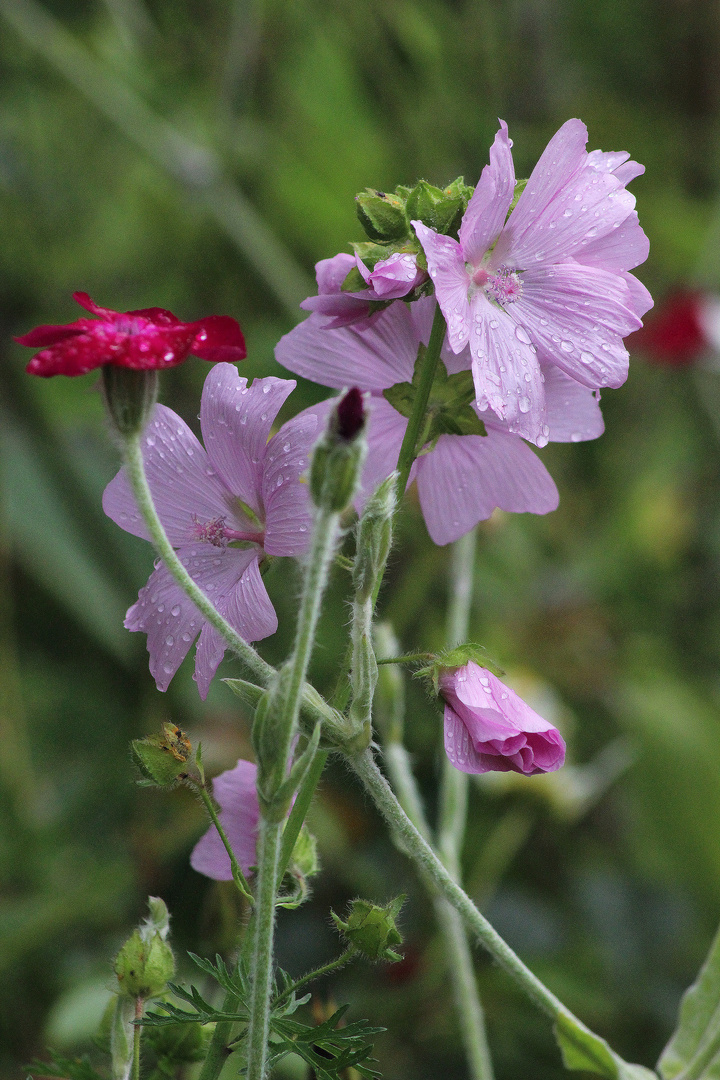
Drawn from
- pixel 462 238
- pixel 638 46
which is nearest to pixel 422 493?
pixel 462 238

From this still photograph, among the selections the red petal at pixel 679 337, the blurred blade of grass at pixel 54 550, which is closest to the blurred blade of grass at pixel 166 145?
the blurred blade of grass at pixel 54 550

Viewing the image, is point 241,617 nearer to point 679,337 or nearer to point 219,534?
point 219,534

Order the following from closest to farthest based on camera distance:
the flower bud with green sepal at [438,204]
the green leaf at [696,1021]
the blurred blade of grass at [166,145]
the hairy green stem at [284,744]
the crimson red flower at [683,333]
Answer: the hairy green stem at [284,744], the flower bud with green sepal at [438,204], the green leaf at [696,1021], the blurred blade of grass at [166,145], the crimson red flower at [683,333]

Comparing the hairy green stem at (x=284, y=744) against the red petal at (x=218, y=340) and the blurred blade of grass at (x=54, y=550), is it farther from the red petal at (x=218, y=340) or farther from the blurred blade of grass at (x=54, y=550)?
the blurred blade of grass at (x=54, y=550)

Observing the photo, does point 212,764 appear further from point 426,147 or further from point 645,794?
point 426,147

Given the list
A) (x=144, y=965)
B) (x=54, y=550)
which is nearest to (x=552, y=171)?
(x=144, y=965)

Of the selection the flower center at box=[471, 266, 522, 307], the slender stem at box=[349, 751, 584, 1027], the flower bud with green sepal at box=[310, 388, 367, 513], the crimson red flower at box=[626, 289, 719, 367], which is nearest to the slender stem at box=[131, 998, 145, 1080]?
the slender stem at box=[349, 751, 584, 1027]

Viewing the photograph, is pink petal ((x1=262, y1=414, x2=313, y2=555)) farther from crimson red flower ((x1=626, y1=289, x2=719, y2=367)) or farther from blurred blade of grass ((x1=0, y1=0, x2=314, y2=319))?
crimson red flower ((x1=626, y1=289, x2=719, y2=367))
